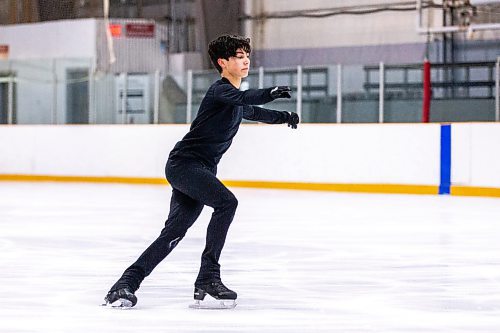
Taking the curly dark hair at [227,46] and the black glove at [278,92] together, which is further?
the curly dark hair at [227,46]

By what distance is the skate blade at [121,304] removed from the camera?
4.30 meters

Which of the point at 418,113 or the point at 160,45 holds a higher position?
the point at 160,45

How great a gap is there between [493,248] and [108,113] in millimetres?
10191

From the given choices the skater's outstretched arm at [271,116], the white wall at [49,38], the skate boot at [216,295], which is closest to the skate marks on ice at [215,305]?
the skate boot at [216,295]

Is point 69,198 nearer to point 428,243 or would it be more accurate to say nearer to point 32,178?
point 32,178

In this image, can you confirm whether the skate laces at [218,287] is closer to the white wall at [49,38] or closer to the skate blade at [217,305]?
the skate blade at [217,305]

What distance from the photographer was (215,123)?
14.0 feet

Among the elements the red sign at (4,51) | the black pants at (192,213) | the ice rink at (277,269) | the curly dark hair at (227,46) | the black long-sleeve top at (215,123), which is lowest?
the ice rink at (277,269)

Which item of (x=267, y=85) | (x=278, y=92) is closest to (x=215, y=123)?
(x=278, y=92)

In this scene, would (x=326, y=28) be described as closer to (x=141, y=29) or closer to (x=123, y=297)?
(x=141, y=29)

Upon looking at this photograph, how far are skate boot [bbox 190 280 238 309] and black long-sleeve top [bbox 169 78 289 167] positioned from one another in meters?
0.47

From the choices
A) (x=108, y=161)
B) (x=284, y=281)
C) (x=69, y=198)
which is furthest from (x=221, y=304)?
(x=108, y=161)

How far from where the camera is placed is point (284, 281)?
17.7 feet

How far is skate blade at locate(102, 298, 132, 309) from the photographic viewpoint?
14.1ft
